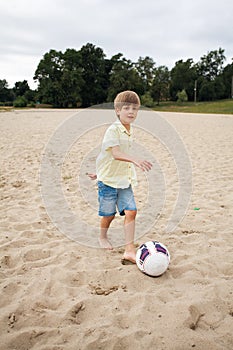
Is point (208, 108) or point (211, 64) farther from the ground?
point (211, 64)

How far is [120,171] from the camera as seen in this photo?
3.28m

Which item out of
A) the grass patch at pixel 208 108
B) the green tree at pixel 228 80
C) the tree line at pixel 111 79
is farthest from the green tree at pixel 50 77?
the green tree at pixel 228 80

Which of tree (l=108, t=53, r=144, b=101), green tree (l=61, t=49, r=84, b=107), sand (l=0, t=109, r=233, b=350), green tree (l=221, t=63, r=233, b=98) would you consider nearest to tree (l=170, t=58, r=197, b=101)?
green tree (l=221, t=63, r=233, b=98)

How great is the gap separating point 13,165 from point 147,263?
19.0 ft

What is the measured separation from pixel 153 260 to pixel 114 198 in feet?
2.62

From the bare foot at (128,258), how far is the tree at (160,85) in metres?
61.0

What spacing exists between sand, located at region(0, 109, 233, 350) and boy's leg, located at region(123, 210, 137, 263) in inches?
5.0

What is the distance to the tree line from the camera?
198 feet

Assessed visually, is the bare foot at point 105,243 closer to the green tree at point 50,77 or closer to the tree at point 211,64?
the green tree at point 50,77

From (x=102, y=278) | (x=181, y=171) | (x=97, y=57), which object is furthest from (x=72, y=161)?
(x=97, y=57)

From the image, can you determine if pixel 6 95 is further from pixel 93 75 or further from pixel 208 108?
pixel 208 108

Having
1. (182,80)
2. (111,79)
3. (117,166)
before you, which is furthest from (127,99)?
(182,80)

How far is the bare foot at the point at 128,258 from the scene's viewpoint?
3.22m

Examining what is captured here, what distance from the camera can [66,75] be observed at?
6097 centimetres
